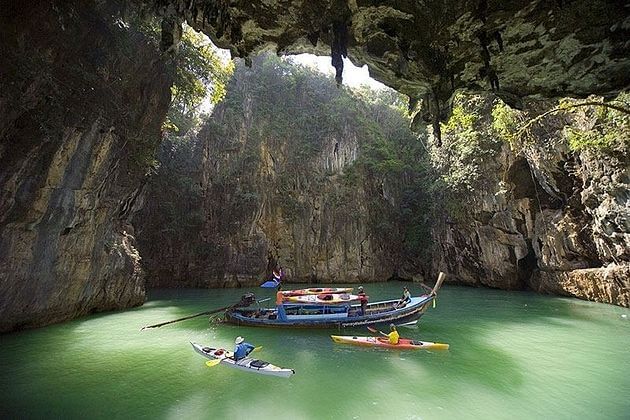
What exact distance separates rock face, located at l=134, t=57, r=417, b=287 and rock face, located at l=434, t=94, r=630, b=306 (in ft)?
19.0

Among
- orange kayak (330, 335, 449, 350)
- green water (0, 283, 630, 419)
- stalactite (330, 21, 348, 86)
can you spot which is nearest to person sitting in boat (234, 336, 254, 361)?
green water (0, 283, 630, 419)

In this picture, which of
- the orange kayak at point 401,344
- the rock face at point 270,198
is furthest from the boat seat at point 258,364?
the rock face at point 270,198

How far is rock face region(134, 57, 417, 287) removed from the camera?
21922 millimetres

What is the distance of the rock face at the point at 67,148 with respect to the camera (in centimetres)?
716

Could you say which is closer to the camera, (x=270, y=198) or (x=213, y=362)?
(x=213, y=362)

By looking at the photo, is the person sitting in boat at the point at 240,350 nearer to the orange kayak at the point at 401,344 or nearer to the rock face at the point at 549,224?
the orange kayak at the point at 401,344

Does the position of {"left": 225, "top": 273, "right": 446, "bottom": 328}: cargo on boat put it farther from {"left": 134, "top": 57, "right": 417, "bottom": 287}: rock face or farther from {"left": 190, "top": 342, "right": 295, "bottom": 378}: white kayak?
{"left": 134, "top": 57, "right": 417, "bottom": 287}: rock face

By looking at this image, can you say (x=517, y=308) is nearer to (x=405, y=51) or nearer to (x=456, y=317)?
(x=456, y=317)

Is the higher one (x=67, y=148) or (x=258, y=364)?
(x=67, y=148)

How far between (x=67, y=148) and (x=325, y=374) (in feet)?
28.0

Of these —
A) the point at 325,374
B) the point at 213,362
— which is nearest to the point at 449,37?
the point at 325,374

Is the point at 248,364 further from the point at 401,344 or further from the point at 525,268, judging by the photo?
the point at 525,268

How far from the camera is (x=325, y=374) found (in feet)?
22.3

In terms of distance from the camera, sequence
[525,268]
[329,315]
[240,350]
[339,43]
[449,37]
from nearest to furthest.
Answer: [449,37] < [339,43] < [240,350] < [329,315] < [525,268]
